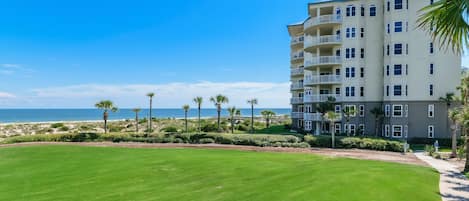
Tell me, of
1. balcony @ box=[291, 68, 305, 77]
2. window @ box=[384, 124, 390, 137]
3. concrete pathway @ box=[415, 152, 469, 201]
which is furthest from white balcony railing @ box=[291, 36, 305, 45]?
concrete pathway @ box=[415, 152, 469, 201]

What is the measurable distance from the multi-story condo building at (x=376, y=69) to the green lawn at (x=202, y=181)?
22773 mm

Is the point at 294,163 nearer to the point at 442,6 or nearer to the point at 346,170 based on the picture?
the point at 346,170

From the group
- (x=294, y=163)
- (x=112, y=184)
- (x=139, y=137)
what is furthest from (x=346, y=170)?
(x=139, y=137)

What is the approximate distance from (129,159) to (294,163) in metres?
12.4

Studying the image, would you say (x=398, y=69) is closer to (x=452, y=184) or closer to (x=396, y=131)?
(x=396, y=131)

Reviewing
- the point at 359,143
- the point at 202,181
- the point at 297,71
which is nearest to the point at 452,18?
the point at 202,181

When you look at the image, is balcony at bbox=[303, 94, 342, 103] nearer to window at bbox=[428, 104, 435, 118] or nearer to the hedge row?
the hedge row

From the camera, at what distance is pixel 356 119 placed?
41594 millimetres

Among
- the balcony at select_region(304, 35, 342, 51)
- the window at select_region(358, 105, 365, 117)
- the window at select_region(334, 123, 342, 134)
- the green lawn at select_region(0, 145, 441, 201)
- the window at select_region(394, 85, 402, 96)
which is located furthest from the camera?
the window at select_region(334, 123, 342, 134)

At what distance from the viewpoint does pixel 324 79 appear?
1688 inches

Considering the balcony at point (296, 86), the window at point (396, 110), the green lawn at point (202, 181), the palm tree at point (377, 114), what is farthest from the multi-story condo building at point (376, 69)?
the green lawn at point (202, 181)

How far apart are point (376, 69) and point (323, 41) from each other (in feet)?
25.6

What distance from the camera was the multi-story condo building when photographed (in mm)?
37906

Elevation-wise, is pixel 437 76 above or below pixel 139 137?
above
